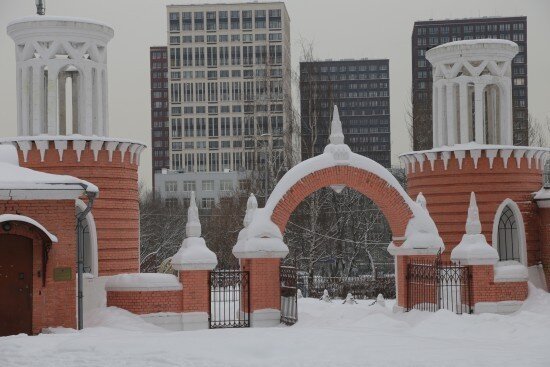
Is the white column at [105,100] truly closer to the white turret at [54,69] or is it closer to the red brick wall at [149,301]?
the white turret at [54,69]

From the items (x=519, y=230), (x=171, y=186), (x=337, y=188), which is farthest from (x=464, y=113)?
(x=171, y=186)

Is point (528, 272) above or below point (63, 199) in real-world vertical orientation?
below

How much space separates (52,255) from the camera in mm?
19812

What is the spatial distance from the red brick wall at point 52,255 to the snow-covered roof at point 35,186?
0.18 m

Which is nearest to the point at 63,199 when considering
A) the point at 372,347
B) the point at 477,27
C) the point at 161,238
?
the point at 372,347

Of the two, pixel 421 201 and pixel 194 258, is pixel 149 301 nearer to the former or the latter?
pixel 194 258

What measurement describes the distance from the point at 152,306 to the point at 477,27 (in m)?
A: 94.9

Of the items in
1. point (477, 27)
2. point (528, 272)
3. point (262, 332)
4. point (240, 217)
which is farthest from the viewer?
point (477, 27)

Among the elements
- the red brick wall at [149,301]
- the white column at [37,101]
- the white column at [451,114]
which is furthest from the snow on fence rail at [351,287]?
the white column at [37,101]

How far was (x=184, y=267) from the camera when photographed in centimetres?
2214

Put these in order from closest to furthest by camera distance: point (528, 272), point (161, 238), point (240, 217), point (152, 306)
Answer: point (152, 306) < point (528, 272) < point (240, 217) < point (161, 238)

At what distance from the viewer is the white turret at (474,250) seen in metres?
22.6

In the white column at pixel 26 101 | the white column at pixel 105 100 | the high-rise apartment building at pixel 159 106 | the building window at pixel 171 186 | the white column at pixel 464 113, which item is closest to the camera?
the white column at pixel 26 101

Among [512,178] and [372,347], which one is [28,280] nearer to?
[372,347]
